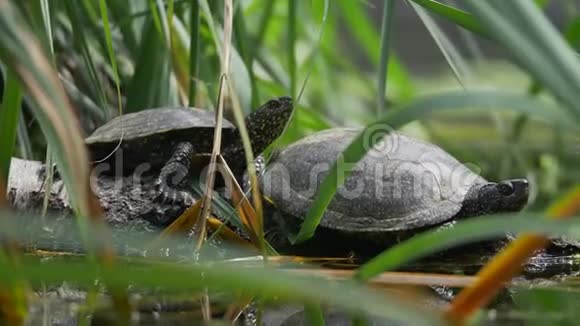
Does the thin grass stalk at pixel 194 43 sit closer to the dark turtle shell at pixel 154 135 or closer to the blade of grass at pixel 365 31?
the dark turtle shell at pixel 154 135

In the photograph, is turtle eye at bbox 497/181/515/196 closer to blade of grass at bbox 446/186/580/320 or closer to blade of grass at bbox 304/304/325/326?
blade of grass at bbox 304/304/325/326

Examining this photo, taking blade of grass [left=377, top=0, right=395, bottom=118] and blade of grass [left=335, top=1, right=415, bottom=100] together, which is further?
blade of grass [left=335, top=1, right=415, bottom=100]

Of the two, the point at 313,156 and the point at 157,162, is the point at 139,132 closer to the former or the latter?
the point at 157,162

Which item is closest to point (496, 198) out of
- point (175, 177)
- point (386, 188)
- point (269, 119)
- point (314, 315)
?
point (386, 188)

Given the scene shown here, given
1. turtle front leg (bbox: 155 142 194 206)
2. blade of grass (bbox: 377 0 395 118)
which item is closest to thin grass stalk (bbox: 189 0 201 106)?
turtle front leg (bbox: 155 142 194 206)

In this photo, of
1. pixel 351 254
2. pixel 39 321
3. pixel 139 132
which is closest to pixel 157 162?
pixel 139 132

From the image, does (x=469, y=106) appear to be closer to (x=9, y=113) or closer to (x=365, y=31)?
(x=9, y=113)
